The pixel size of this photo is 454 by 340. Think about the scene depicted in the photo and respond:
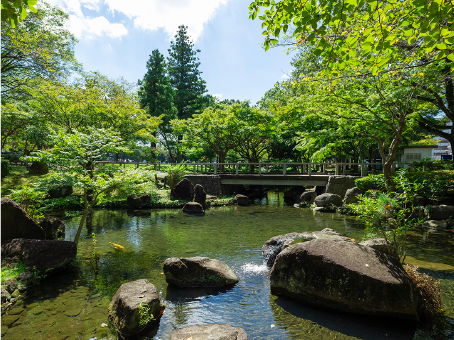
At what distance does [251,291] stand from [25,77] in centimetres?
2233

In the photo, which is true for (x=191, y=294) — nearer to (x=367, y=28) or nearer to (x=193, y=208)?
(x=367, y=28)

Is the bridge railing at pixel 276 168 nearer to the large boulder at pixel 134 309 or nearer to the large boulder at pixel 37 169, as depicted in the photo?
the large boulder at pixel 37 169

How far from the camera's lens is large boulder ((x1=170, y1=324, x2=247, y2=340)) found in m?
4.25

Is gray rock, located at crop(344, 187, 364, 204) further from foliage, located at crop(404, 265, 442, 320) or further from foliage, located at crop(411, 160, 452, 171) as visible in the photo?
foliage, located at crop(404, 265, 442, 320)

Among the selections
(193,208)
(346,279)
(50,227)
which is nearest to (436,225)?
(346,279)

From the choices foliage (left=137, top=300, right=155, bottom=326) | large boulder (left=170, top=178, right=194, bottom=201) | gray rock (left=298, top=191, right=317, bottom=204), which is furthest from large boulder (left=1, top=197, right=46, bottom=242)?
gray rock (left=298, top=191, right=317, bottom=204)

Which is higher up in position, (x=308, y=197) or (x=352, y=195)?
(x=352, y=195)

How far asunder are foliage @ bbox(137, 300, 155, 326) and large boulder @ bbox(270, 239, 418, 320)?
8.88 ft

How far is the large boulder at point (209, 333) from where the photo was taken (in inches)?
167

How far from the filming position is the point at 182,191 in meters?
18.9

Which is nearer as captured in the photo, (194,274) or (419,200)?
(194,274)

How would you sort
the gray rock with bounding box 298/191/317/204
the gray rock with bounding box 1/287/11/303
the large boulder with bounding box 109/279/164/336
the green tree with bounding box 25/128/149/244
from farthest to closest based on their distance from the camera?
1. the gray rock with bounding box 298/191/317/204
2. the green tree with bounding box 25/128/149/244
3. the gray rock with bounding box 1/287/11/303
4. the large boulder with bounding box 109/279/164/336

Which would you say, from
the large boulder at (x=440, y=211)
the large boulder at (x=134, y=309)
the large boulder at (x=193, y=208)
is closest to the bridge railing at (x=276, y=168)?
the large boulder at (x=193, y=208)

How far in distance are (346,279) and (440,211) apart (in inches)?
392
